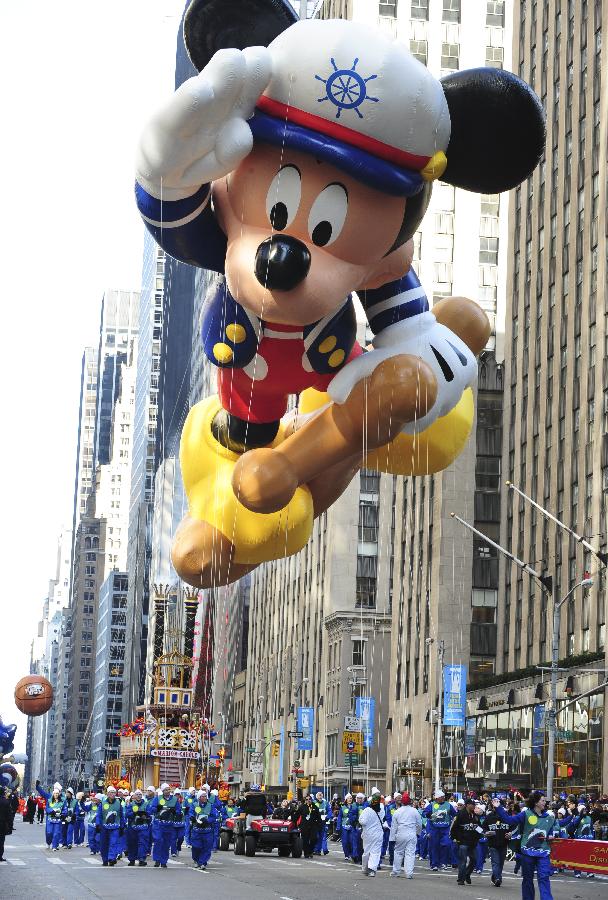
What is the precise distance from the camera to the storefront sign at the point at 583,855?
23016mm

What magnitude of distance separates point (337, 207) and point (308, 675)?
75.4 m

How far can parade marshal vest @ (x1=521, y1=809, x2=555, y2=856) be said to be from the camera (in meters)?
18.8

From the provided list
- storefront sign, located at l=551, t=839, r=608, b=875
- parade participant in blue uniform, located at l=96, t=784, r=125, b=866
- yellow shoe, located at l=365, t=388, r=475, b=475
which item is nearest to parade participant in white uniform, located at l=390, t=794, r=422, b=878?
storefront sign, located at l=551, t=839, r=608, b=875

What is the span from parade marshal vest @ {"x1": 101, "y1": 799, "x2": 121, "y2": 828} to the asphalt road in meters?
0.83

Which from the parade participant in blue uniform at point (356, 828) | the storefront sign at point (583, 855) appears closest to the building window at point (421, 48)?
the parade participant in blue uniform at point (356, 828)

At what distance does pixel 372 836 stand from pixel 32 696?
10.2 metres

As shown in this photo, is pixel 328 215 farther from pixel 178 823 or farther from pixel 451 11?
pixel 451 11

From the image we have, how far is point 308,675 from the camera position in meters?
84.6

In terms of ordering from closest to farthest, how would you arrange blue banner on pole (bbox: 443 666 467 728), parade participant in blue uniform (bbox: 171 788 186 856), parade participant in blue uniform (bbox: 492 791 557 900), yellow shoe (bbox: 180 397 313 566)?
1. yellow shoe (bbox: 180 397 313 566)
2. parade participant in blue uniform (bbox: 492 791 557 900)
3. parade participant in blue uniform (bbox: 171 788 186 856)
4. blue banner on pole (bbox: 443 666 467 728)

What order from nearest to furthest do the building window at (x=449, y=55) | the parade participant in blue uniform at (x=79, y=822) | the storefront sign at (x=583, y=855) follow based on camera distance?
the storefront sign at (x=583, y=855) < the parade participant in blue uniform at (x=79, y=822) < the building window at (x=449, y=55)

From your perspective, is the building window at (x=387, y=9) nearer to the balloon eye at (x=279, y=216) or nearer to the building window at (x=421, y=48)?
the building window at (x=421, y=48)

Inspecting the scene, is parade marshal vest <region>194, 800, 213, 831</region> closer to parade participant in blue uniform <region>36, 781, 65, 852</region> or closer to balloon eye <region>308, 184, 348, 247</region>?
parade participant in blue uniform <region>36, 781, 65, 852</region>

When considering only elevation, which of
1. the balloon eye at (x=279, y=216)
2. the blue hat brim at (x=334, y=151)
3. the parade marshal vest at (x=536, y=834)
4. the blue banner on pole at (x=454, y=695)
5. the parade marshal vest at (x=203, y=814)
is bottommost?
the parade marshal vest at (x=203, y=814)

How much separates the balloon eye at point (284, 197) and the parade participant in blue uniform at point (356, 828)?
25.3 meters
